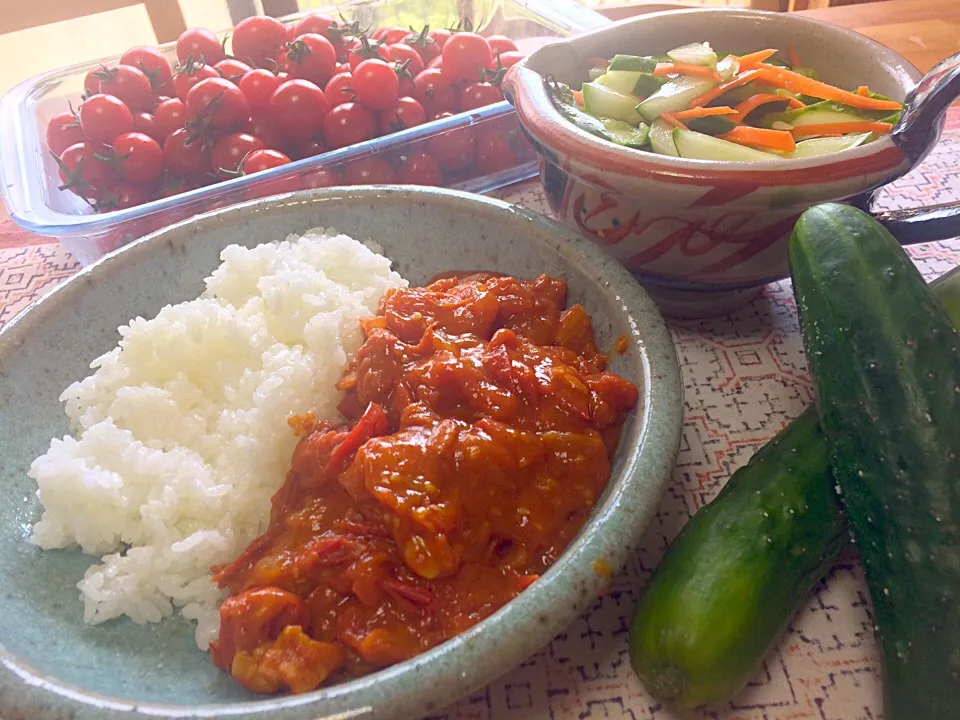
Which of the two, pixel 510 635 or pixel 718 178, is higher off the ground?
pixel 718 178

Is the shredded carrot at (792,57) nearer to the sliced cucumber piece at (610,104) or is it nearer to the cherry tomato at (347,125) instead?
the sliced cucumber piece at (610,104)

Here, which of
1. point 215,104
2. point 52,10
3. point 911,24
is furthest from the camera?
point 52,10

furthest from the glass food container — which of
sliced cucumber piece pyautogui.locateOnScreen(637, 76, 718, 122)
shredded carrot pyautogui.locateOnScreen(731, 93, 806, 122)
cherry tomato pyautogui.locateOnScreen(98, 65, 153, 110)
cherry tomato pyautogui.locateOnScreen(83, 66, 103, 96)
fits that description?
shredded carrot pyautogui.locateOnScreen(731, 93, 806, 122)

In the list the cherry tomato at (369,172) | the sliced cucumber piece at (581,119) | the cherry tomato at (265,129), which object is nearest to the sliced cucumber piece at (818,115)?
the sliced cucumber piece at (581,119)

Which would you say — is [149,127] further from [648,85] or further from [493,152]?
[648,85]

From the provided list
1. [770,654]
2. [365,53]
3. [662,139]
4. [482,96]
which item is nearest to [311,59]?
[365,53]

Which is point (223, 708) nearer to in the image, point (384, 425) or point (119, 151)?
point (384, 425)
